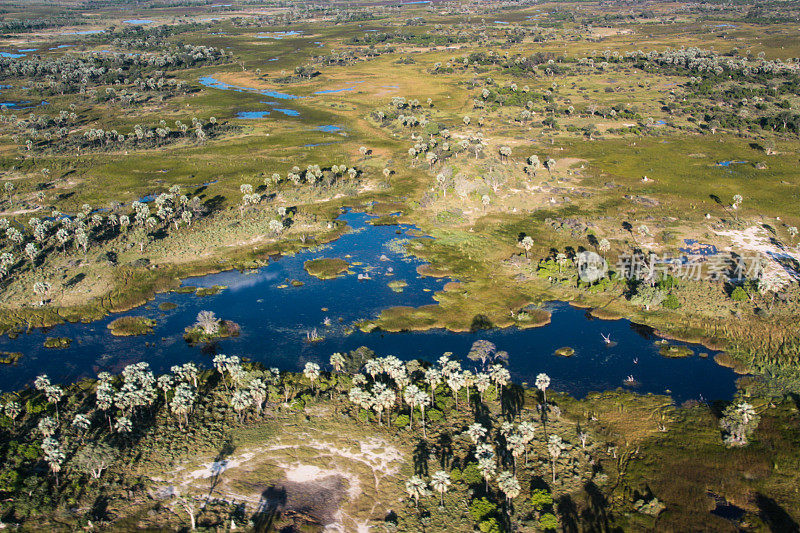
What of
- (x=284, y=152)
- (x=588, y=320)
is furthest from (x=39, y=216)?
(x=588, y=320)

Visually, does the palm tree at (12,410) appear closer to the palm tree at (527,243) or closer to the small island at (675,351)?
the palm tree at (527,243)

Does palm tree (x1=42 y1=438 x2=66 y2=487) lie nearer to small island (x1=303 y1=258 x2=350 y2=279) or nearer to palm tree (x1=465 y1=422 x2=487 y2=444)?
palm tree (x1=465 y1=422 x2=487 y2=444)

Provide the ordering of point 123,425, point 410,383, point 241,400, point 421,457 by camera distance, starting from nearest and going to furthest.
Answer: point 421,457
point 123,425
point 241,400
point 410,383

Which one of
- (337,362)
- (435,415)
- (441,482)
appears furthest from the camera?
(337,362)

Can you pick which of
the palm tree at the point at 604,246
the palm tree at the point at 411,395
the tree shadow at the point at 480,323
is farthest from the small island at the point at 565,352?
the palm tree at the point at 604,246

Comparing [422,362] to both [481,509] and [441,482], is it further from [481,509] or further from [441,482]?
[481,509]

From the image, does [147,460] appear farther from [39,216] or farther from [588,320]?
[39,216]

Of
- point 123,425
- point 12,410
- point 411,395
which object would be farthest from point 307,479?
point 12,410

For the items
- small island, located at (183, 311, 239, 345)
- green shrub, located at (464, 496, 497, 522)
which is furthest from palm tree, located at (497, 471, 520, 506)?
small island, located at (183, 311, 239, 345)
